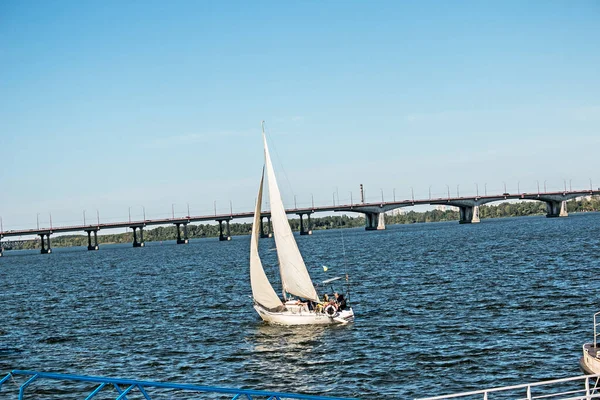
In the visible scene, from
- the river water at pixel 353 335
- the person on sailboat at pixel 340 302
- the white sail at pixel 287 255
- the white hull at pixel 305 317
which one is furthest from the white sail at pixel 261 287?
the person on sailboat at pixel 340 302

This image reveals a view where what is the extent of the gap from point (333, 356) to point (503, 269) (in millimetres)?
47483

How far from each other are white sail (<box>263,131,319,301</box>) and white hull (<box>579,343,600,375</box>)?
23982 millimetres

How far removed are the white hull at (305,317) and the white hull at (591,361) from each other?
21513 mm

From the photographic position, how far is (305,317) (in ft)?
160

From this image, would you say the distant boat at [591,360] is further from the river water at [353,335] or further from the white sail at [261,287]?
the white sail at [261,287]

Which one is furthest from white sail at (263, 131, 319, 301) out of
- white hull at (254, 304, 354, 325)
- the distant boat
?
the distant boat

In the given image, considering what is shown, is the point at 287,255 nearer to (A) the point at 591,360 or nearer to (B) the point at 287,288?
(B) the point at 287,288

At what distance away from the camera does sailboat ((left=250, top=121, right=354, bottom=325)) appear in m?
48.7

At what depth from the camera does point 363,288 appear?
7119cm

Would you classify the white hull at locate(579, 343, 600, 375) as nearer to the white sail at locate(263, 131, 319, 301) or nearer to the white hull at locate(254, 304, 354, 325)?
the white hull at locate(254, 304, 354, 325)

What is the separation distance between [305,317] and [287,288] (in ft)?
9.99

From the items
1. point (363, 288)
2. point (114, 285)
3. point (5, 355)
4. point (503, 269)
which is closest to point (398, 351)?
point (5, 355)

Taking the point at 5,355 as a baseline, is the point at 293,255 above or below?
above

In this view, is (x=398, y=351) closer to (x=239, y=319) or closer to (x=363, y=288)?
(x=239, y=319)
